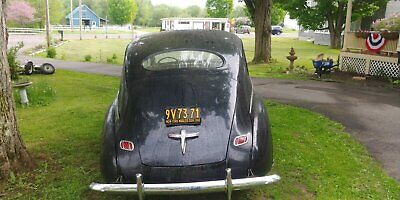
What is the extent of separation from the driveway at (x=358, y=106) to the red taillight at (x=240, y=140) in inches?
91.0

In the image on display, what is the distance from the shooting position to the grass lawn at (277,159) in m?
4.28

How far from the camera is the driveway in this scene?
5.84 meters

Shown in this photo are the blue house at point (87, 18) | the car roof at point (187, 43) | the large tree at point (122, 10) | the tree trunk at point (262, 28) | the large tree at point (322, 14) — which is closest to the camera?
the car roof at point (187, 43)

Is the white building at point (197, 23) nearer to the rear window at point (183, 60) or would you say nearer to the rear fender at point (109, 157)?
the rear window at point (183, 60)

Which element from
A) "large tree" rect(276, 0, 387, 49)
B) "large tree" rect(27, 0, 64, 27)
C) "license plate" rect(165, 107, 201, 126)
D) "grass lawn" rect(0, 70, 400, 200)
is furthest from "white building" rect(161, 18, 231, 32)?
"license plate" rect(165, 107, 201, 126)

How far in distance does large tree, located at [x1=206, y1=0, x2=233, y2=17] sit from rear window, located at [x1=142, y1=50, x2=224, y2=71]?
255 ft

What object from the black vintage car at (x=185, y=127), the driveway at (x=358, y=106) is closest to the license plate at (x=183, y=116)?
the black vintage car at (x=185, y=127)

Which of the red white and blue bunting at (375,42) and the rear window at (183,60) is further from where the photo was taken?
the red white and blue bunting at (375,42)

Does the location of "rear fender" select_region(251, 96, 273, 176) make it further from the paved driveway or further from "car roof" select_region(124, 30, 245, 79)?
the paved driveway

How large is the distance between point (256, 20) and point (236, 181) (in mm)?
16158

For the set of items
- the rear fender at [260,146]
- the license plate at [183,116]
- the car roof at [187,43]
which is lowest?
the rear fender at [260,146]

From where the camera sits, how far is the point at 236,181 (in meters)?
Answer: 3.40

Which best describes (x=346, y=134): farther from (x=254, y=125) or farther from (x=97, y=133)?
(x=97, y=133)

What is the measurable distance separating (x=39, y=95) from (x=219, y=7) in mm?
76288
